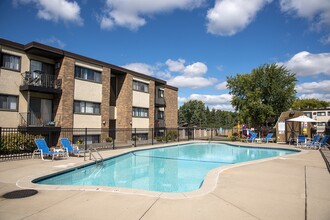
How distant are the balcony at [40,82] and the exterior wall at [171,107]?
17013 millimetres

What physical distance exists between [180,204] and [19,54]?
693 inches

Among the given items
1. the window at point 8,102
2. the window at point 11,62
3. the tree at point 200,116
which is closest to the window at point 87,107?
the window at point 8,102

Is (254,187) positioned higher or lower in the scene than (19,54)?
lower

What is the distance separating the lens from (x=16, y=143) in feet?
41.2

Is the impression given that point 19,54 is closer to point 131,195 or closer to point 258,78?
→ point 131,195

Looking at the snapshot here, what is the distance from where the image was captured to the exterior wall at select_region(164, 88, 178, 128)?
33.8 metres

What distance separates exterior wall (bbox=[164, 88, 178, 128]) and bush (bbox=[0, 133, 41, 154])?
21.7 metres

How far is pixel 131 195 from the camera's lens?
214 inches

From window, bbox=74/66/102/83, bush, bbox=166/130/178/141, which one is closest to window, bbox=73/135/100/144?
window, bbox=74/66/102/83

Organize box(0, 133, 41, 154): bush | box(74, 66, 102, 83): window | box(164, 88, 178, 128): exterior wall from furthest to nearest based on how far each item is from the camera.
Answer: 1. box(164, 88, 178, 128): exterior wall
2. box(74, 66, 102, 83): window
3. box(0, 133, 41, 154): bush

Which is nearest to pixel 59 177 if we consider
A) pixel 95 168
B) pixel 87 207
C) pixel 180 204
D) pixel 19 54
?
pixel 95 168

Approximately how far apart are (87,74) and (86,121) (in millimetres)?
4279

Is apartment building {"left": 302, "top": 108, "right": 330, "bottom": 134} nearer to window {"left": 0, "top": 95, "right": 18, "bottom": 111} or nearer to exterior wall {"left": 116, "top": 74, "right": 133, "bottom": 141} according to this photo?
exterior wall {"left": 116, "top": 74, "right": 133, "bottom": 141}

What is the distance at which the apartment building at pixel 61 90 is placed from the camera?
16750 mm
